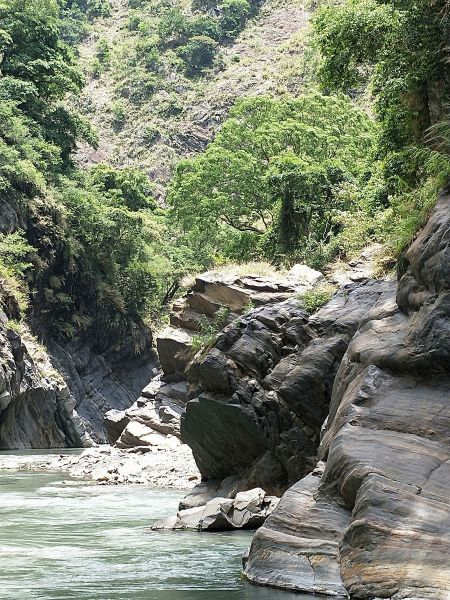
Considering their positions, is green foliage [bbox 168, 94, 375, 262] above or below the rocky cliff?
above

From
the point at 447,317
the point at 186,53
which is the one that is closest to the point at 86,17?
the point at 186,53

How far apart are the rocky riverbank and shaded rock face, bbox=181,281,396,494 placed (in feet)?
16.3

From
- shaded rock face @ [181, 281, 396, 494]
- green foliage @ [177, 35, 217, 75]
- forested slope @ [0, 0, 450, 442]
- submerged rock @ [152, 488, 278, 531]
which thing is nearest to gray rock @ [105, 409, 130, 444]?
forested slope @ [0, 0, 450, 442]

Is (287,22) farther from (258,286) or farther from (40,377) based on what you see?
(258,286)

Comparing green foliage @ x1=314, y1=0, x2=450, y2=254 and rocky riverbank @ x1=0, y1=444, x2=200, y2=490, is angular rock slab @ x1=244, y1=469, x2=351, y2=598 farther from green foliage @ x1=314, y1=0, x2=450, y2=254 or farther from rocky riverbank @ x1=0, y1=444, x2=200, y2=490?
rocky riverbank @ x1=0, y1=444, x2=200, y2=490

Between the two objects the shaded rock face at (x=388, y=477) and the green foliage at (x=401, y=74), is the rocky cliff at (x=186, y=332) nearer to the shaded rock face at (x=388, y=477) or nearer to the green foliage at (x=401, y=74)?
the green foliage at (x=401, y=74)

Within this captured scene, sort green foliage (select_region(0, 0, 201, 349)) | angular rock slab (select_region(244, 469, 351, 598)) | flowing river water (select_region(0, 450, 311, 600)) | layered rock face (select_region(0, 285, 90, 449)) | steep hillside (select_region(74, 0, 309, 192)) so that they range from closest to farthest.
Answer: angular rock slab (select_region(244, 469, 351, 598)), flowing river water (select_region(0, 450, 311, 600)), layered rock face (select_region(0, 285, 90, 449)), green foliage (select_region(0, 0, 201, 349)), steep hillside (select_region(74, 0, 309, 192))

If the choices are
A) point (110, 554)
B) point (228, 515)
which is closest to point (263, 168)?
point (228, 515)

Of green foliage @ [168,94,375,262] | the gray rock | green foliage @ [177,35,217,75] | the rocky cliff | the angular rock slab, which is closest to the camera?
the angular rock slab

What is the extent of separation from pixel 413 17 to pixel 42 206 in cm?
3681

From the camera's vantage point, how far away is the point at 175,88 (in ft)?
352

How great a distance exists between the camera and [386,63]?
63.7 ft

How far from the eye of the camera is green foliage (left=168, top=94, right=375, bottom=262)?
39.8 metres

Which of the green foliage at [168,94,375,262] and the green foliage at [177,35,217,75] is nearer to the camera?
the green foliage at [168,94,375,262]
